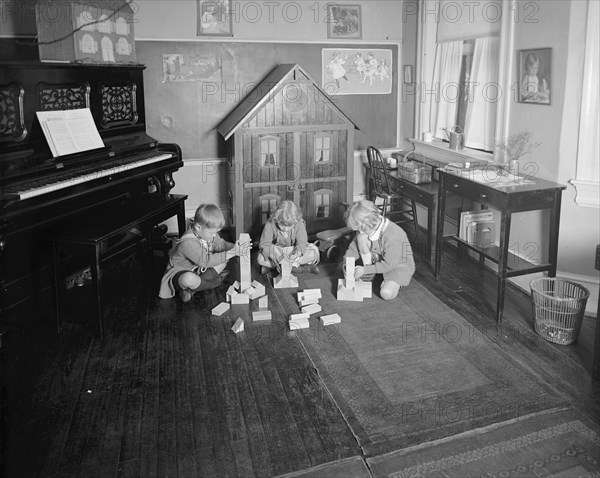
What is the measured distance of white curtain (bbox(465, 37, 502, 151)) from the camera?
5344 millimetres

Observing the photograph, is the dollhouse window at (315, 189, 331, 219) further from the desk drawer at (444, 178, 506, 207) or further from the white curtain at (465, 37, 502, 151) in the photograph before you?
the desk drawer at (444, 178, 506, 207)

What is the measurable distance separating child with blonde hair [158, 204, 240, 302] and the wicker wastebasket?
7.09ft

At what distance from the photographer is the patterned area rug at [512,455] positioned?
2617 mm

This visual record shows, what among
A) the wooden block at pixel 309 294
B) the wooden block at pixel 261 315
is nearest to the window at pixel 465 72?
the wooden block at pixel 309 294

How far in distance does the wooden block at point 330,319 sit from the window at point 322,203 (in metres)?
2.04

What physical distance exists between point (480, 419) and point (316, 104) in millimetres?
3591

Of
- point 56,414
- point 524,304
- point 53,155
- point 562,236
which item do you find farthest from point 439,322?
point 53,155

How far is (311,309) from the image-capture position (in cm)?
431

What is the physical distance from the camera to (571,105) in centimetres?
413

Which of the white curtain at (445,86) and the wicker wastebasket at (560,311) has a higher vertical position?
the white curtain at (445,86)

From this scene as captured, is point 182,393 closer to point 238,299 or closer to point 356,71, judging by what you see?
point 238,299

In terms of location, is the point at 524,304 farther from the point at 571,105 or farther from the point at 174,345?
the point at 174,345

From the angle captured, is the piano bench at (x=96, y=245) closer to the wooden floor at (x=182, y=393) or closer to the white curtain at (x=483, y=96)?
the wooden floor at (x=182, y=393)

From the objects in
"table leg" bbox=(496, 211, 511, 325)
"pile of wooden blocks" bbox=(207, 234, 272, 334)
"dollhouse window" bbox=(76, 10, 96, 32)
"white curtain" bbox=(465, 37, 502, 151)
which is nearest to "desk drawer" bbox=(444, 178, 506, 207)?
"table leg" bbox=(496, 211, 511, 325)
